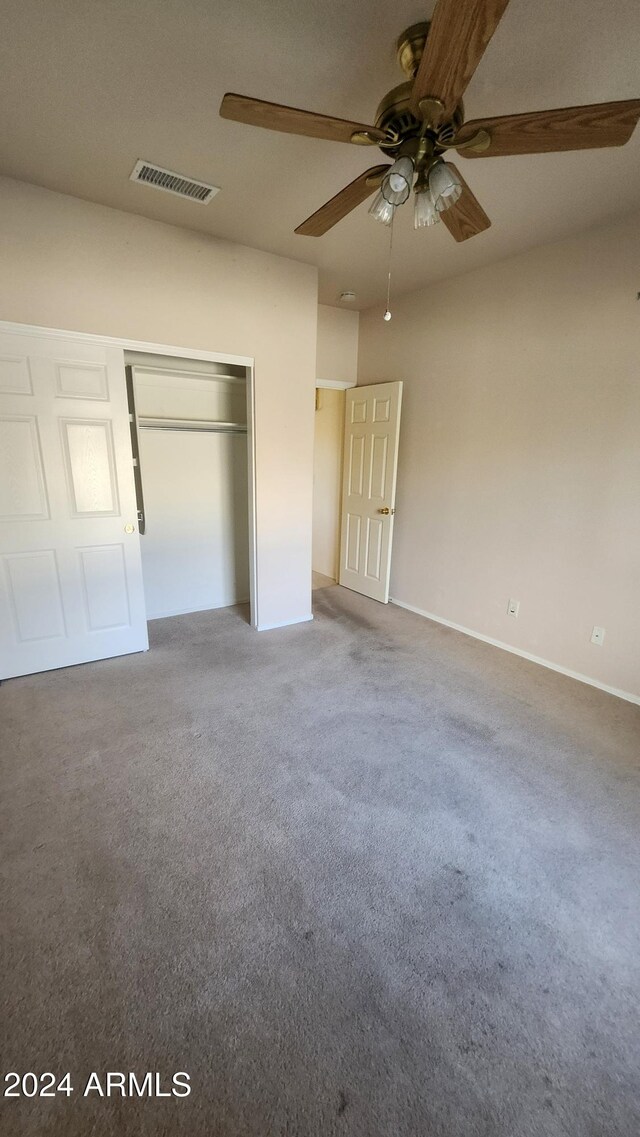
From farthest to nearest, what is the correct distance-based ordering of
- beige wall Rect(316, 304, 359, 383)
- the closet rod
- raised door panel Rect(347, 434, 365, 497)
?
1. raised door panel Rect(347, 434, 365, 497)
2. beige wall Rect(316, 304, 359, 383)
3. the closet rod

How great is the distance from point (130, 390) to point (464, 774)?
135 inches

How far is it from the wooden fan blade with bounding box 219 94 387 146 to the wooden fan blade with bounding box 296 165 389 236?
117mm

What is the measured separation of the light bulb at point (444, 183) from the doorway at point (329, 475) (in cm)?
351

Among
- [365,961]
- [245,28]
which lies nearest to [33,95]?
[245,28]

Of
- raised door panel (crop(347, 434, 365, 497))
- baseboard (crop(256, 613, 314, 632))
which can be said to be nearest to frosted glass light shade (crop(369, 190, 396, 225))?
raised door panel (crop(347, 434, 365, 497))

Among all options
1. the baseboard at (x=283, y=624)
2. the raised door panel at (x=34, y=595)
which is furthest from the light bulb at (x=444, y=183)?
the baseboard at (x=283, y=624)

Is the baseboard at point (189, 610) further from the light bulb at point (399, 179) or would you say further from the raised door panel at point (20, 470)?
the light bulb at point (399, 179)

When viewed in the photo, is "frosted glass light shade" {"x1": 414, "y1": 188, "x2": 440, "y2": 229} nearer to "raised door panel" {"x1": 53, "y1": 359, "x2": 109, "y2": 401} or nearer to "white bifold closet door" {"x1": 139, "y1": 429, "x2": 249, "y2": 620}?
"raised door panel" {"x1": 53, "y1": 359, "x2": 109, "y2": 401}

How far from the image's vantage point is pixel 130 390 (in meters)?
3.29

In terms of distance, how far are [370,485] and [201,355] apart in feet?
6.49

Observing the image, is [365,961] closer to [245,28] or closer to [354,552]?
[245,28]

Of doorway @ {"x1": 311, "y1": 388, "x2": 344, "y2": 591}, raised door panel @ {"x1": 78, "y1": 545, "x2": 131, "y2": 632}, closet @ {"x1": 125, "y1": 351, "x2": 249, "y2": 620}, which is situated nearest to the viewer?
raised door panel @ {"x1": 78, "y1": 545, "x2": 131, "y2": 632}

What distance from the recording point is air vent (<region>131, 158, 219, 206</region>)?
2170 mm

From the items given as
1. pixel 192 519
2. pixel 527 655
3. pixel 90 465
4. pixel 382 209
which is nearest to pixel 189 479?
pixel 192 519
